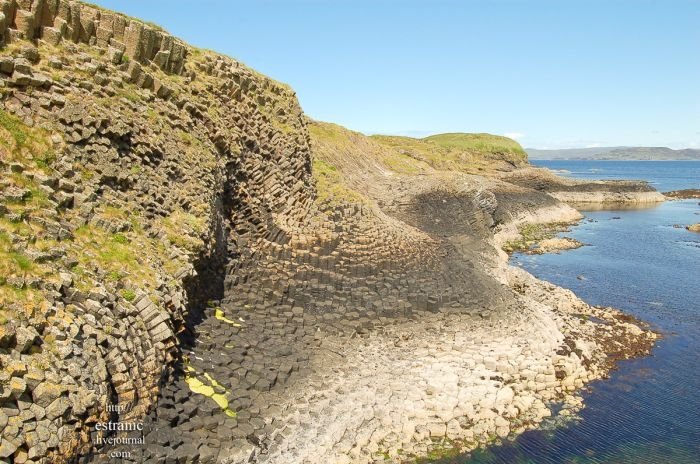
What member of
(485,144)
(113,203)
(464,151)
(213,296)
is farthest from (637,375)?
(485,144)

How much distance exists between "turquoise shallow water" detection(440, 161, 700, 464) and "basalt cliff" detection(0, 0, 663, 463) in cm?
112

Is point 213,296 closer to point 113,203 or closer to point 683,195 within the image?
point 113,203

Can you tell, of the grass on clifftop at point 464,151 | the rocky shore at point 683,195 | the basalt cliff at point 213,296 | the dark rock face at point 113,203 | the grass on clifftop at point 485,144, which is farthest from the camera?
the grass on clifftop at point 485,144

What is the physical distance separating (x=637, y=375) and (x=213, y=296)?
20.3 metres

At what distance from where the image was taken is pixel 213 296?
23.0m

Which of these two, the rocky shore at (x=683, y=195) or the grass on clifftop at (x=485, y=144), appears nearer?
the rocky shore at (x=683, y=195)

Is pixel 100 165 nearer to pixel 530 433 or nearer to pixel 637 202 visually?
pixel 530 433

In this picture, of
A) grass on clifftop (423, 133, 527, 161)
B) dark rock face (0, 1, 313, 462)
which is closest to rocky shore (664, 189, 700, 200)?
grass on clifftop (423, 133, 527, 161)

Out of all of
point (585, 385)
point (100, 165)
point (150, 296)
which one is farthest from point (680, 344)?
point (100, 165)

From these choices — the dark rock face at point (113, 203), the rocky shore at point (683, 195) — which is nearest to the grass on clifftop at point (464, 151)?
the rocky shore at point (683, 195)

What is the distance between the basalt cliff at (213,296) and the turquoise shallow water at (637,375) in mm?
1117

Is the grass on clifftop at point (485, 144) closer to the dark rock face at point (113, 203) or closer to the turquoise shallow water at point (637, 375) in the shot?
the turquoise shallow water at point (637, 375)

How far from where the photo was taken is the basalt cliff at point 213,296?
13.2m

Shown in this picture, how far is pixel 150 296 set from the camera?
16.2 meters
